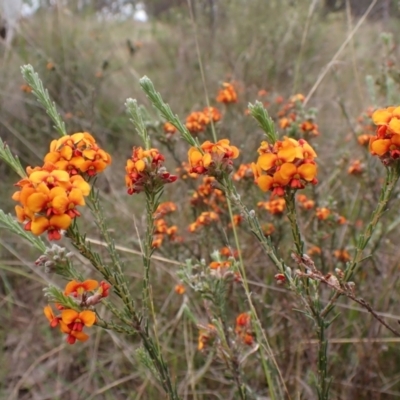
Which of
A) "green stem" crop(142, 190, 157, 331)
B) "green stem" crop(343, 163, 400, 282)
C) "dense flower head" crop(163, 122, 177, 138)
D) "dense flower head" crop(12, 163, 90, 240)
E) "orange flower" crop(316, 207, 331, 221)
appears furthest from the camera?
"dense flower head" crop(163, 122, 177, 138)

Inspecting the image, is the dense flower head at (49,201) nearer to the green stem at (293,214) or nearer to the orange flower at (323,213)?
the green stem at (293,214)

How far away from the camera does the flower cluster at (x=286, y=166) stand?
879 mm

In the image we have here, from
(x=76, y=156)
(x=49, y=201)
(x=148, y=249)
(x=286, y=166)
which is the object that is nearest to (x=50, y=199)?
(x=49, y=201)

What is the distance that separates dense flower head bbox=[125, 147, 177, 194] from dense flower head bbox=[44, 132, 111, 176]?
0.06 m

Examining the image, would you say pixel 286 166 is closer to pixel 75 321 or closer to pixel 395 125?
pixel 395 125

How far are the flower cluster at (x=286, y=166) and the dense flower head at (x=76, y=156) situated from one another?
1.06 feet

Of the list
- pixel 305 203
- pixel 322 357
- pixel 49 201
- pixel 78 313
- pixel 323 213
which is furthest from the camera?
pixel 305 203

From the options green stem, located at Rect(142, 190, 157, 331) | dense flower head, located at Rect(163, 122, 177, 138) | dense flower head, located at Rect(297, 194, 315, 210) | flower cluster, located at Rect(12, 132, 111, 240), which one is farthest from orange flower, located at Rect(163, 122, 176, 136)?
flower cluster, located at Rect(12, 132, 111, 240)

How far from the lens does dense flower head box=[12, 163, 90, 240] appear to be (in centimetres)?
81

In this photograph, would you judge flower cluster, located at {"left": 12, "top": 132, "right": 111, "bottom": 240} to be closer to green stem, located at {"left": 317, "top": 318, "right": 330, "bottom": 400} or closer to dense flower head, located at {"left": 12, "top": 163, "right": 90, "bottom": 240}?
dense flower head, located at {"left": 12, "top": 163, "right": 90, "bottom": 240}

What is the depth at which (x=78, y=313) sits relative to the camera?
0.92m

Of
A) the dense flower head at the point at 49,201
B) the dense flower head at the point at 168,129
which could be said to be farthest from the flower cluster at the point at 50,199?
the dense flower head at the point at 168,129

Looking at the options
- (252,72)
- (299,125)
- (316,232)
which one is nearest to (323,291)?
(316,232)

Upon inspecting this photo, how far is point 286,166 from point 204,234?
3.89 feet
